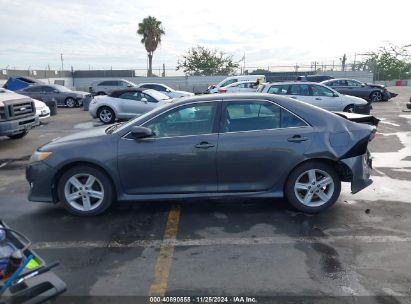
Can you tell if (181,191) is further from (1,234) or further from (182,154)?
(1,234)

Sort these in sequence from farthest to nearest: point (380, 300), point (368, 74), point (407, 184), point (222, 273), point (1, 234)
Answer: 1. point (368, 74)
2. point (407, 184)
3. point (222, 273)
4. point (380, 300)
5. point (1, 234)

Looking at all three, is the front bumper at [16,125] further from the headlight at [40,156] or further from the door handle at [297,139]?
the door handle at [297,139]

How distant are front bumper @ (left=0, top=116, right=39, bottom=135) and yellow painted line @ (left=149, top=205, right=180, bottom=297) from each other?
21.4 ft

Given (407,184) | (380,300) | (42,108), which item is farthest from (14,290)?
(42,108)

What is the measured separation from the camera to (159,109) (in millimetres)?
5305

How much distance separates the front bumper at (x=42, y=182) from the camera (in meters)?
5.17

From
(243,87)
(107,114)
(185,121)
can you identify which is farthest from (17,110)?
(243,87)

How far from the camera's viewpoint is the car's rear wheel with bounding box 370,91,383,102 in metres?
24.0

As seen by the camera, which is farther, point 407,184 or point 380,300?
point 407,184

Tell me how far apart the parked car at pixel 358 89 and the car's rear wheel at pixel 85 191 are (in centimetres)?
2027

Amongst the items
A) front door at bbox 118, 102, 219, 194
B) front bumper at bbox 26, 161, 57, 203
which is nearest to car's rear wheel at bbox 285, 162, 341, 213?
front door at bbox 118, 102, 219, 194

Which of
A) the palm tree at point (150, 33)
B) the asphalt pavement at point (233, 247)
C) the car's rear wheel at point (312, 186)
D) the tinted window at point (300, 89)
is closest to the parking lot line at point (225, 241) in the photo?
the asphalt pavement at point (233, 247)

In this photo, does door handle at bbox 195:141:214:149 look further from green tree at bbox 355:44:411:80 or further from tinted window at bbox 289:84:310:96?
green tree at bbox 355:44:411:80

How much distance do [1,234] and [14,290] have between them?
1.87 feet
